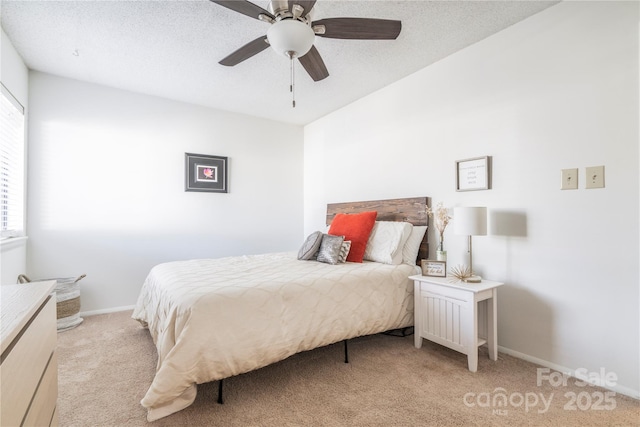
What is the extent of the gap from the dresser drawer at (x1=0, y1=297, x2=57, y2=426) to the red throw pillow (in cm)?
214

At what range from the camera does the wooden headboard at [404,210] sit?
2.86 metres

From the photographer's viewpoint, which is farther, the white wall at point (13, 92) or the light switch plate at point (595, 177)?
the white wall at point (13, 92)

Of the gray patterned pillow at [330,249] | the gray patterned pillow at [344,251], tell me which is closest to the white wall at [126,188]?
the gray patterned pillow at [330,249]

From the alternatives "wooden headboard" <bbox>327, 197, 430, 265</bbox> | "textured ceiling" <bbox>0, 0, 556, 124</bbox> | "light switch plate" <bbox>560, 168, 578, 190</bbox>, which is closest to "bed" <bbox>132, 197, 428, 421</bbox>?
"wooden headboard" <bbox>327, 197, 430, 265</bbox>

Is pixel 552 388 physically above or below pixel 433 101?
below

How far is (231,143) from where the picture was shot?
4.14 meters

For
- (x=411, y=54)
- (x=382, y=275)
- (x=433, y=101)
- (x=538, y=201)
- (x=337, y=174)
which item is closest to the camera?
(x=538, y=201)

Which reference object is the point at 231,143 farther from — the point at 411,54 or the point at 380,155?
the point at 411,54

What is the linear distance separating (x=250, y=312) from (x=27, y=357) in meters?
1.06

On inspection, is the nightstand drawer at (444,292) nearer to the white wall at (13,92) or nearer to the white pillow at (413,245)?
the white pillow at (413,245)

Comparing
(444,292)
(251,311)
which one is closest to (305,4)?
(251,311)

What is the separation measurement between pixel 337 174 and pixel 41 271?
342 cm

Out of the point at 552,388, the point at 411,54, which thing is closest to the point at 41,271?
the point at 411,54

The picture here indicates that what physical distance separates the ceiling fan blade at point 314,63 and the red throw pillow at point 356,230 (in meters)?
1.34
